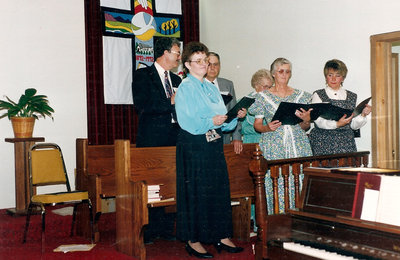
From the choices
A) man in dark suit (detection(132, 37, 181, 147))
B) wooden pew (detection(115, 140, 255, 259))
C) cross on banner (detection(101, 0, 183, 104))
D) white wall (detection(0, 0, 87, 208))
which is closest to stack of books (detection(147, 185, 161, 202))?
wooden pew (detection(115, 140, 255, 259))

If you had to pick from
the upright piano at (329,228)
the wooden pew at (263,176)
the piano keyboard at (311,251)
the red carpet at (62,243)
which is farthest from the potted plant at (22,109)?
the piano keyboard at (311,251)

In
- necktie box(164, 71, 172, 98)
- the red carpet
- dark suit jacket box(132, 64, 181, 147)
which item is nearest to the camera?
the red carpet

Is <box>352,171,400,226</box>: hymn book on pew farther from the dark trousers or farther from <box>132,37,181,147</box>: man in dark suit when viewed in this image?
the dark trousers

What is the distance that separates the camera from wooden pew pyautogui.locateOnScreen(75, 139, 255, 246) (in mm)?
3580

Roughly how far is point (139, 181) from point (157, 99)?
641 mm

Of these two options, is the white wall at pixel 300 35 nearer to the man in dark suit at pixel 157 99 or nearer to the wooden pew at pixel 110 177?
the wooden pew at pixel 110 177

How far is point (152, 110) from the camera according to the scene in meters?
3.39

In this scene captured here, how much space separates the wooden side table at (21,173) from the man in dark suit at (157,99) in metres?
1.64

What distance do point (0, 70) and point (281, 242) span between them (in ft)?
13.1

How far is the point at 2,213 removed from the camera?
15.2 ft

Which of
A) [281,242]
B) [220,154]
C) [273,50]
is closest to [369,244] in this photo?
[281,242]

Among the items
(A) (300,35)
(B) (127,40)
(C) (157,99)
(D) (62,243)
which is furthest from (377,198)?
(B) (127,40)

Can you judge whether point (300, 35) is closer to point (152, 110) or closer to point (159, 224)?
point (152, 110)

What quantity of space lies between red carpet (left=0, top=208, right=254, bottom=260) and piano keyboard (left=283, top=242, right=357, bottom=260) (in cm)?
121
